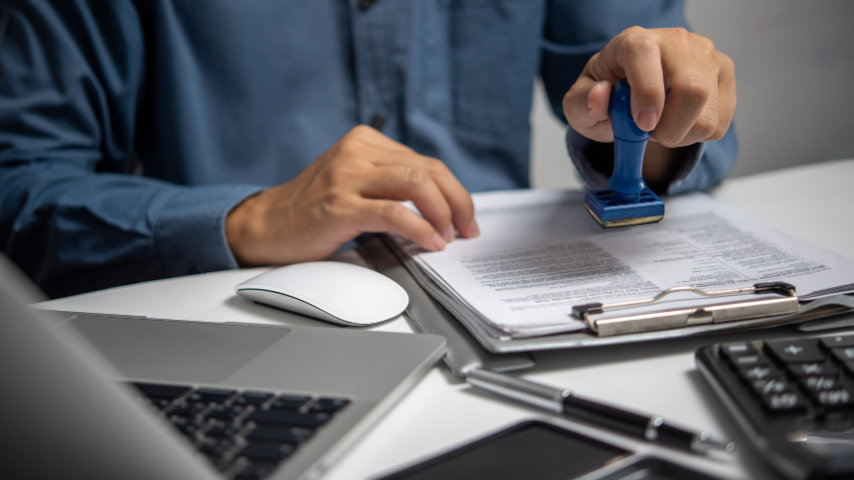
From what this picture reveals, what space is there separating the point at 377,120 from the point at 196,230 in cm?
30

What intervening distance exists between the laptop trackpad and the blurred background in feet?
2.76

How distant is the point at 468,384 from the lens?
338 mm

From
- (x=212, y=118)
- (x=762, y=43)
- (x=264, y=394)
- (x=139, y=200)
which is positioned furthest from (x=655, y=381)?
(x=762, y=43)

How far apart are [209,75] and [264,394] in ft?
1.84

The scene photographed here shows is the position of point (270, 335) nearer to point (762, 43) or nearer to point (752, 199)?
point (752, 199)

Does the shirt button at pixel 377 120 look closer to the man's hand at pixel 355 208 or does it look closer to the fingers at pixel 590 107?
the man's hand at pixel 355 208

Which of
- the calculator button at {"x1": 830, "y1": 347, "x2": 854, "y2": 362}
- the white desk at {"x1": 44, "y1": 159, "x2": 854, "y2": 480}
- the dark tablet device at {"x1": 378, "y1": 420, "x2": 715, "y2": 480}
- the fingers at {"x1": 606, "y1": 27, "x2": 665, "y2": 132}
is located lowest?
the white desk at {"x1": 44, "y1": 159, "x2": 854, "y2": 480}

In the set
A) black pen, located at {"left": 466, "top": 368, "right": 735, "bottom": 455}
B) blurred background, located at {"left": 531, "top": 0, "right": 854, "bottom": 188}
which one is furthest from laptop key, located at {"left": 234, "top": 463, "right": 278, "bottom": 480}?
blurred background, located at {"left": 531, "top": 0, "right": 854, "bottom": 188}

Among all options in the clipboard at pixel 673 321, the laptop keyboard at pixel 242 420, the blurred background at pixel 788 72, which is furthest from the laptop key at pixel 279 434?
the blurred background at pixel 788 72

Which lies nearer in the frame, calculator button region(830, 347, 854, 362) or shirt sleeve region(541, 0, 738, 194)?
calculator button region(830, 347, 854, 362)

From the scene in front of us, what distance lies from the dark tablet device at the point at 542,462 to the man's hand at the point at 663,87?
0.22m

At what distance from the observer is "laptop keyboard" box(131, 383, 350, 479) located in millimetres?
248

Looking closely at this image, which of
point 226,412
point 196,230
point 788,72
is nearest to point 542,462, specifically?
point 226,412

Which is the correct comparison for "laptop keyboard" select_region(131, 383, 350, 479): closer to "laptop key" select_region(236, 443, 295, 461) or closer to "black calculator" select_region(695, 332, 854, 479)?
"laptop key" select_region(236, 443, 295, 461)
